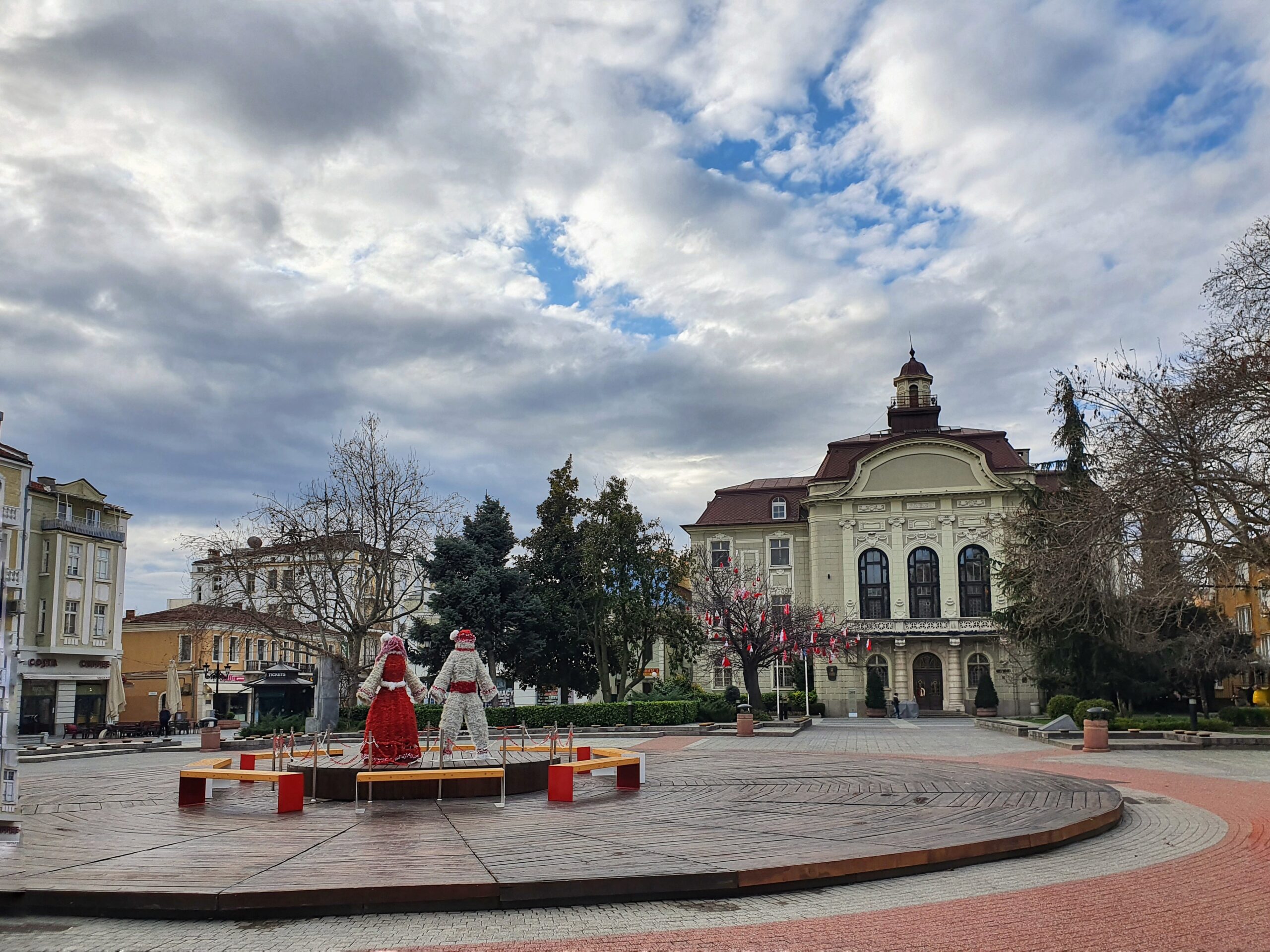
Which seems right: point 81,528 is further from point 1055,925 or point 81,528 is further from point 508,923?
point 1055,925

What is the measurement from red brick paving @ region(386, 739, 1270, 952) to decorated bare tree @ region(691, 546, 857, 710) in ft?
97.7

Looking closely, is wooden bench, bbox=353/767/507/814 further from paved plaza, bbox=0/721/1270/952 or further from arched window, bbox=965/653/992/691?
arched window, bbox=965/653/992/691

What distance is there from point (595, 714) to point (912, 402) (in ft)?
118

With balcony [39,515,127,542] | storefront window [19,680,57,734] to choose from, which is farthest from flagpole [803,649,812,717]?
balcony [39,515,127,542]

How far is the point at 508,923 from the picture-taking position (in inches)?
285

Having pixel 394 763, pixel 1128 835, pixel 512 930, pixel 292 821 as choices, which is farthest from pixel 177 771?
pixel 1128 835

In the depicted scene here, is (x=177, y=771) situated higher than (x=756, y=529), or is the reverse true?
(x=756, y=529)

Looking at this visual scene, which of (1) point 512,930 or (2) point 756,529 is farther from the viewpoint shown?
(2) point 756,529

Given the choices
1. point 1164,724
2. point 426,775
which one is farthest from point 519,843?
point 1164,724

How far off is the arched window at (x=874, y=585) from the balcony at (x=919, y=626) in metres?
1.27

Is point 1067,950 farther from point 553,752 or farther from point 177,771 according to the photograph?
point 177,771

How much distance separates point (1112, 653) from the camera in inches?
1409

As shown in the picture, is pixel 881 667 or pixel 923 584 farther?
pixel 923 584

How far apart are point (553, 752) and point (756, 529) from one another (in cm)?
4639
